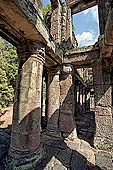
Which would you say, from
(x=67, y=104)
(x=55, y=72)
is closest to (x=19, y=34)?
(x=55, y=72)

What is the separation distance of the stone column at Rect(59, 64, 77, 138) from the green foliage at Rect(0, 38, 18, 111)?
5.84 m

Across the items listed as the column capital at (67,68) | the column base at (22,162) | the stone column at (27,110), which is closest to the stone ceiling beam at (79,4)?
the column capital at (67,68)

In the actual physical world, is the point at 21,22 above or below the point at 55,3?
below

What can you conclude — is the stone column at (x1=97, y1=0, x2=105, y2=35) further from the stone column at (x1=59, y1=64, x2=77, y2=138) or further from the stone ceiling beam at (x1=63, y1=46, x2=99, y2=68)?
the stone column at (x1=59, y1=64, x2=77, y2=138)

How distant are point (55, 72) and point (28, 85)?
85.4 inches

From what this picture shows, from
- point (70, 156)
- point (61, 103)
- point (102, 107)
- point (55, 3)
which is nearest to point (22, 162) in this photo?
point (70, 156)

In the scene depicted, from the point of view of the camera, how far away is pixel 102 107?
3852 millimetres

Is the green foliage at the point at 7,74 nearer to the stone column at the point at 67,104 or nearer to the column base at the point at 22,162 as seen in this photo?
the stone column at the point at 67,104

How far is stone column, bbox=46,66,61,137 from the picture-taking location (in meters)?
4.34

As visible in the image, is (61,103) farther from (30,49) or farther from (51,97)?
(30,49)

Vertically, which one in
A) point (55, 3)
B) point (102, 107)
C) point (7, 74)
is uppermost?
point (55, 3)

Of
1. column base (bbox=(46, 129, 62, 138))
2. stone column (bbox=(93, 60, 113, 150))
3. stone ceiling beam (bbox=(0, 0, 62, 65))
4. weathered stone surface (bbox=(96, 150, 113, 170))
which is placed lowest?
weathered stone surface (bbox=(96, 150, 113, 170))

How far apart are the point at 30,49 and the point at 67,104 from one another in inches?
104

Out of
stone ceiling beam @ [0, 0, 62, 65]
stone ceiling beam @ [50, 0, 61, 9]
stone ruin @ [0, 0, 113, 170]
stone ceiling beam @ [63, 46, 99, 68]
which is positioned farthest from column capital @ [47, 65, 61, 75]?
stone ceiling beam @ [50, 0, 61, 9]
